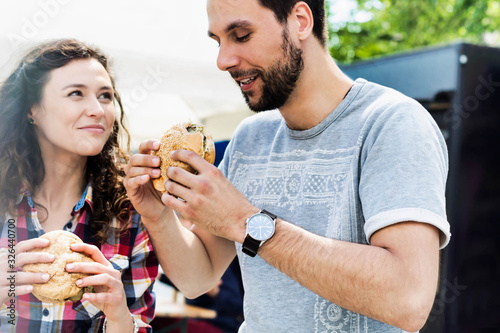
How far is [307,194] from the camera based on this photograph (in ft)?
6.46

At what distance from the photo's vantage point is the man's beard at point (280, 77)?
2076 mm

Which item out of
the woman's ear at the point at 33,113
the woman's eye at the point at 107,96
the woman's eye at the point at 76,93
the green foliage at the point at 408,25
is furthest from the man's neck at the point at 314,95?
the green foliage at the point at 408,25

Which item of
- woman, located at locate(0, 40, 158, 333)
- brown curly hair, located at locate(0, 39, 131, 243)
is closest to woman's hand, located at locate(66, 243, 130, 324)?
woman, located at locate(0, 40, 158, 333)

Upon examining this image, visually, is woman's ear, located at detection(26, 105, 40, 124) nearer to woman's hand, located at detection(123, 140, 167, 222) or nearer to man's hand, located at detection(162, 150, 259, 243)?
woman's hand, located at detection(123, 140, 167, 222)

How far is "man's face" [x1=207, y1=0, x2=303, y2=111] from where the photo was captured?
2049mm

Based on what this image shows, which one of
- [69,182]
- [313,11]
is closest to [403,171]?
[313,11]

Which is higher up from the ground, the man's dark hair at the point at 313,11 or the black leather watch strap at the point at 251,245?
the man's dark hair at the point at 313,11

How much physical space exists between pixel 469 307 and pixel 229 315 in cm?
207

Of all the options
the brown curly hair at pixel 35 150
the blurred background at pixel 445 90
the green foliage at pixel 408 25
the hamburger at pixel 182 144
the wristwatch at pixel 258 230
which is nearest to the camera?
the wristwatch at pixel 258 230

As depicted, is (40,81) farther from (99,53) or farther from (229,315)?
(229,315)

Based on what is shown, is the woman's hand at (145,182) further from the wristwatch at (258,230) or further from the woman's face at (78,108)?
the wristwatch at (258,230)

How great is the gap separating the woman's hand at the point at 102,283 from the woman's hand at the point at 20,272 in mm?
98

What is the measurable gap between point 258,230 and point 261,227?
0.05 ft

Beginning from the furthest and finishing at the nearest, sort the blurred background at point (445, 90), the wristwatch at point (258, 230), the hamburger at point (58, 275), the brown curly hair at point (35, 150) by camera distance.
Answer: the blurred background at point (445, 90) < the brown curly hair at point (35, 150) < the hamburger at point (58, 275) < the wristwatch at point (258, 230)
